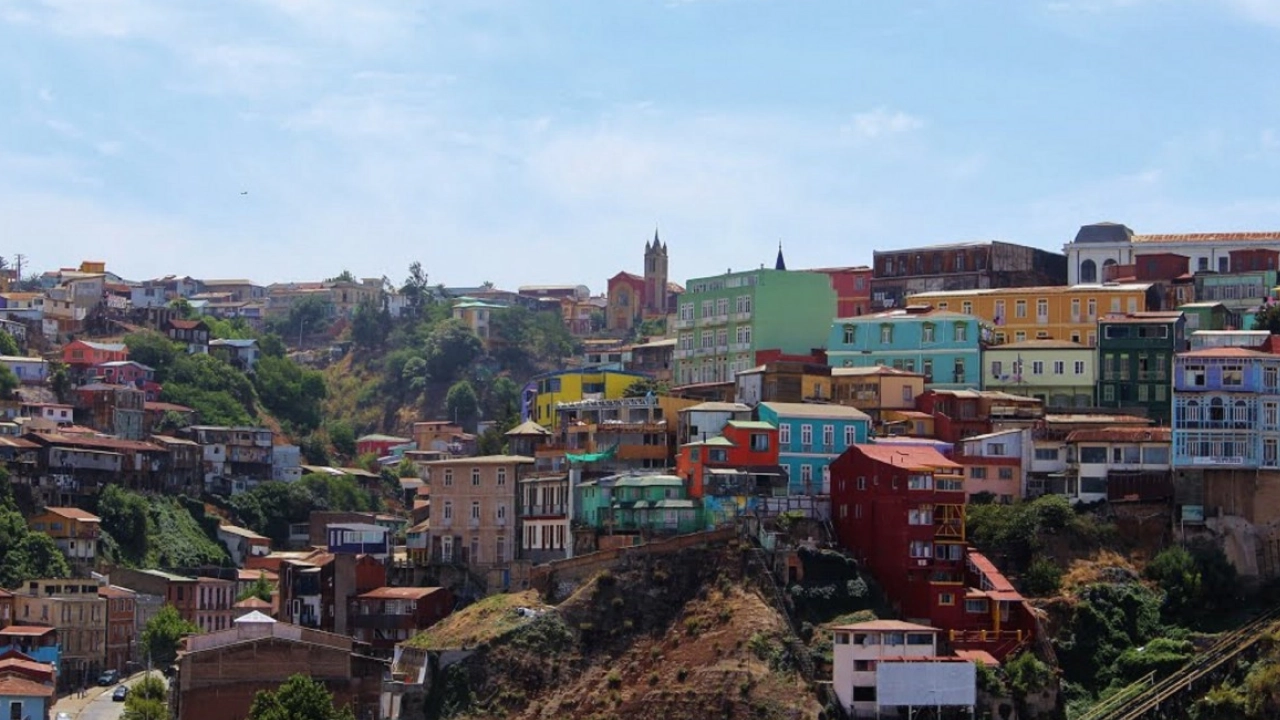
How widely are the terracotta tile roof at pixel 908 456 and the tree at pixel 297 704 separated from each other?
55.8 feet

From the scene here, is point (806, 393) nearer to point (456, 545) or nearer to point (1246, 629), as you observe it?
point (456, 545)

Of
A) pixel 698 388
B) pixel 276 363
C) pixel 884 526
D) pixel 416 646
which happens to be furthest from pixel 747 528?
pixel 276 363

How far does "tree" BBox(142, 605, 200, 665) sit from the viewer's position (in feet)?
297

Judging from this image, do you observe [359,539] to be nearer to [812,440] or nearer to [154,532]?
[154,532]

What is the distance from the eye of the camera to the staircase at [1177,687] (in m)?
69.2

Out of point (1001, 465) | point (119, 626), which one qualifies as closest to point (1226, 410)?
point (1001, 465)

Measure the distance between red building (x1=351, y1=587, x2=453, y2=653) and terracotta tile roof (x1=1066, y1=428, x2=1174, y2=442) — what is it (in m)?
20.6

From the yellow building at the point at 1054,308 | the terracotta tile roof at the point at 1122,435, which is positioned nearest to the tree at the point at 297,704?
the terracotta tile roof at the point at 1122,435

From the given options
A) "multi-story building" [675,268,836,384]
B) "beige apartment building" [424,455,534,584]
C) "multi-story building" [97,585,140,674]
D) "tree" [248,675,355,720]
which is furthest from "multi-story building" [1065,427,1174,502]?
"multi-story building" [97,585,140,674]

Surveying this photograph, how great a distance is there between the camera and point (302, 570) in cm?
8625

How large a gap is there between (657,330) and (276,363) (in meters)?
21.5

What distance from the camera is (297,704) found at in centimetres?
7169

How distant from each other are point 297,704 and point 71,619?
21931mm

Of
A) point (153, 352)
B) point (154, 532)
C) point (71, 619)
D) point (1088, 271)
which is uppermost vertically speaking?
point (1088, 271)
